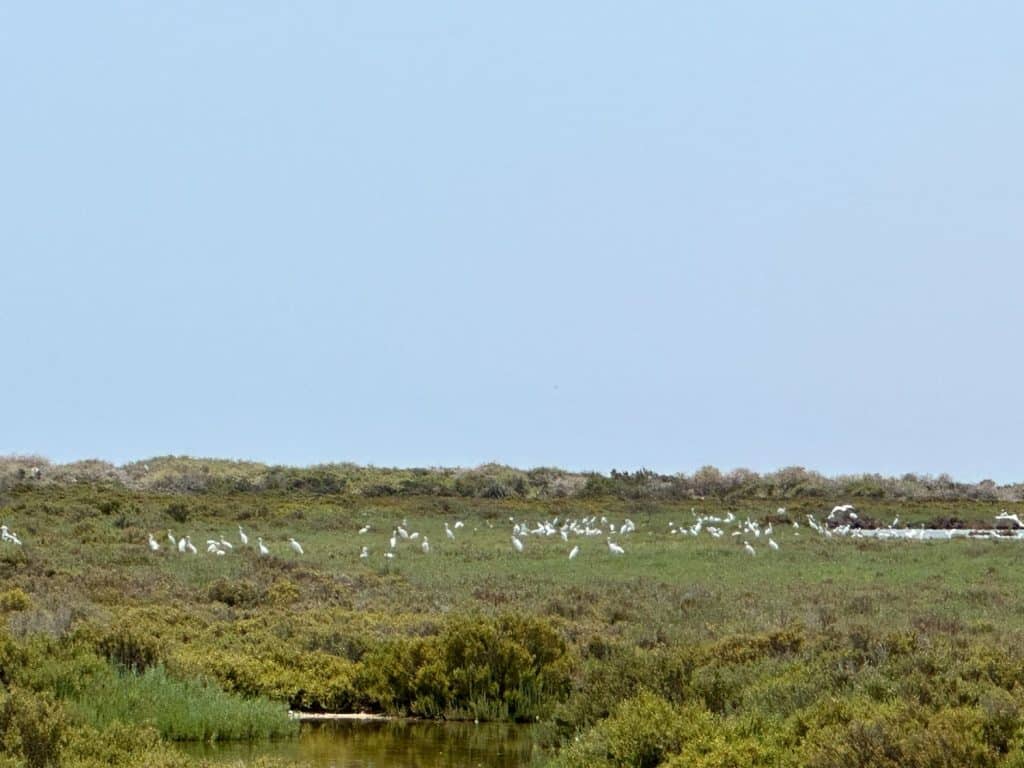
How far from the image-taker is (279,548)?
30.1 metres

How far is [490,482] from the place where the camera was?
65.7 meters

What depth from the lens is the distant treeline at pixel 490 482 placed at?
2453 inches

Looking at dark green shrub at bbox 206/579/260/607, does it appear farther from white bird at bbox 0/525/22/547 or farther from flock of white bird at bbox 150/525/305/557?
white bird at bbox 0/525/22/547

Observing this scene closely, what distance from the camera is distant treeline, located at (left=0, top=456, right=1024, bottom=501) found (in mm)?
62312

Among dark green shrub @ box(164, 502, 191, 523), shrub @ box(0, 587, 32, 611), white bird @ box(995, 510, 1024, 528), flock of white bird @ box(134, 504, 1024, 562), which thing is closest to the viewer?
shrub @ box(0, 587, 32, 611)

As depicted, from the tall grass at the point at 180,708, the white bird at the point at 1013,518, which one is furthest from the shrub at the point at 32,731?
the white bird at the point at 1013,518

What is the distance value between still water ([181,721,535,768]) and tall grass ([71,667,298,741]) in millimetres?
177

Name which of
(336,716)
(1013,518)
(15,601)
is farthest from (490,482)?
(336,716)

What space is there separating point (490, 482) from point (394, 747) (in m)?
53.6

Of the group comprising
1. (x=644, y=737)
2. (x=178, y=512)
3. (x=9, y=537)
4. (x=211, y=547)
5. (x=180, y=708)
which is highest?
(x=178, y=512)

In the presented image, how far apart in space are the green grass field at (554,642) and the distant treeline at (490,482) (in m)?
29.0

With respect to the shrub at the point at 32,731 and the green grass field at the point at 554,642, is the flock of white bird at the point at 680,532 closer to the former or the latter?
the green grass field at the point at 554,642

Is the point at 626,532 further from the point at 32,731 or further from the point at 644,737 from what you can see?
the point at 32,731

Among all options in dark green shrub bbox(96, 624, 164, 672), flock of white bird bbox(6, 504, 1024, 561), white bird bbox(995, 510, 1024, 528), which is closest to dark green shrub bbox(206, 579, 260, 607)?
flock of white bird bbox(6, 504, 1024, 561)
